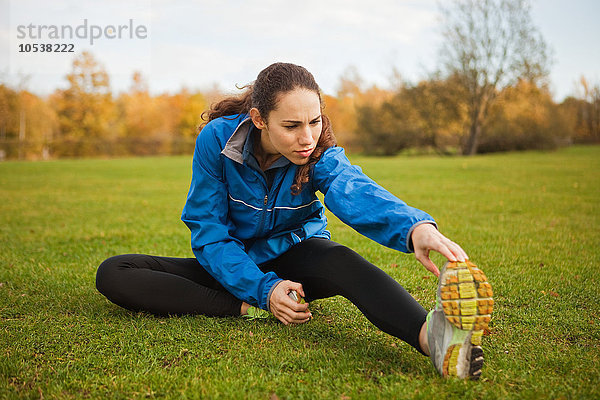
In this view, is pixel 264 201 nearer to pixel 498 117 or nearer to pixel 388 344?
pixel 388 344

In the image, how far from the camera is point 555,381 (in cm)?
215

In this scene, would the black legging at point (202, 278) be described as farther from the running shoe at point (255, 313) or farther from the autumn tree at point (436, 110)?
the autumn tree at point (436, 110)

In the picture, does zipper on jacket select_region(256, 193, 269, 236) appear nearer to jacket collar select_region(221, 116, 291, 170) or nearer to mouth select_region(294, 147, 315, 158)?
jacket collar select_region(221, 116, 291, 170)

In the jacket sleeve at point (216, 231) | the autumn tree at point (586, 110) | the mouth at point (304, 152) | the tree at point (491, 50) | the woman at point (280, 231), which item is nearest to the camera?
the woman at point (280, 231)

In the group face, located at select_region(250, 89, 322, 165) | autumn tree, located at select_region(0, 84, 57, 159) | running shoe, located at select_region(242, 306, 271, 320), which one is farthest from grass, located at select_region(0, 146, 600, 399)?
autumn tree, located at select_region(0, 84, 57, 159)

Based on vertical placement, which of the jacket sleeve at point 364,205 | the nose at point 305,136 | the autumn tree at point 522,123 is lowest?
the jacket sleeve at point 364,205

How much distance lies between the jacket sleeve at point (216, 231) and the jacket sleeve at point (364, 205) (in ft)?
1.87

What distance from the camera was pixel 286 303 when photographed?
2.58 meters

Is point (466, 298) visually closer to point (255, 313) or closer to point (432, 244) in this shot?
point (432, 244)

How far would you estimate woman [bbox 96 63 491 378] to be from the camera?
2.26 meters

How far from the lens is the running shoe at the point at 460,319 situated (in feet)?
6.50

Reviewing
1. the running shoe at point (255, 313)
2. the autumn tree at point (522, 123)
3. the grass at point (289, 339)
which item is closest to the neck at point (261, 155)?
the running shoe at point (255, 313)

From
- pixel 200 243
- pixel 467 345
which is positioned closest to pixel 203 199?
pixel 200 243

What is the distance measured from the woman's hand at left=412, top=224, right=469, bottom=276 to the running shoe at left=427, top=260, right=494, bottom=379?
4 centimetres
